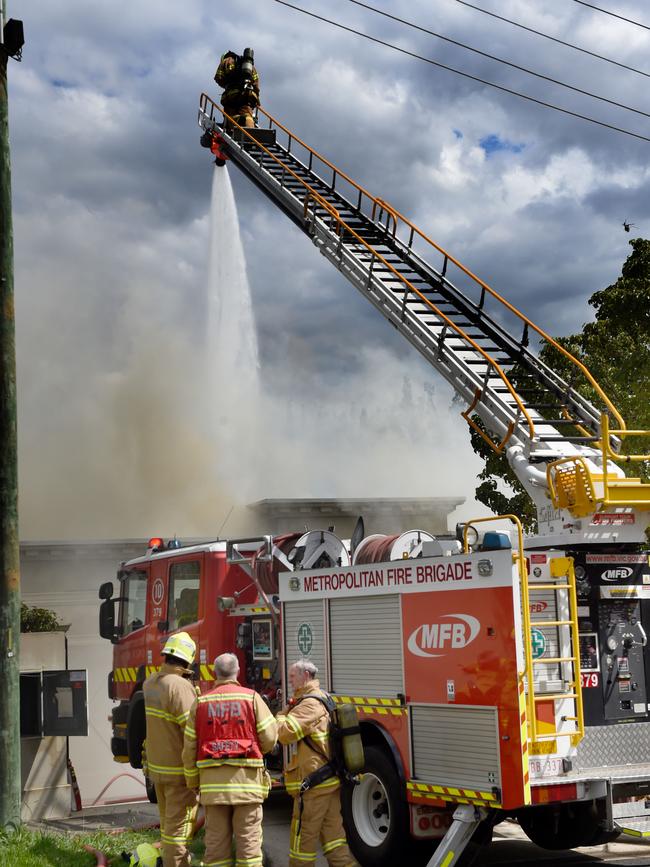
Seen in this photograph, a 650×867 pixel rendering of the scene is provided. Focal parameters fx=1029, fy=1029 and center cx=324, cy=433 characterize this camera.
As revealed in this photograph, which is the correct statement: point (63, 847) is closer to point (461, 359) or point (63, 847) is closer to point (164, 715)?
point (164, 715)

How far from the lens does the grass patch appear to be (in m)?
8.06

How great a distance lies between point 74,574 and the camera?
30344 millimetres

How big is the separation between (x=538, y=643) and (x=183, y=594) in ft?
16.0

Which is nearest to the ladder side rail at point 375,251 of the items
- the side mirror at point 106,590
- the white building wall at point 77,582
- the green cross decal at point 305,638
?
the green cross decal at point 305,638

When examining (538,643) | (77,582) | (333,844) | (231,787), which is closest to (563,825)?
(538,643)

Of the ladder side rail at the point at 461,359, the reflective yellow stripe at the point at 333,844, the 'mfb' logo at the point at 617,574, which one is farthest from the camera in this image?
the ladder side rail at the point at 461,359

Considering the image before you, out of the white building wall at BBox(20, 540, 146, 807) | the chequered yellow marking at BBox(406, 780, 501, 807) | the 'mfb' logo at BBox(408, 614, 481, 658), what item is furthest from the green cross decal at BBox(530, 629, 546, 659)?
the white building wall at BBox(20, 540, 146, 807)

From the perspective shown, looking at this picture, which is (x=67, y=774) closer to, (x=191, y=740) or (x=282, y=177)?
(x=191, y=740)

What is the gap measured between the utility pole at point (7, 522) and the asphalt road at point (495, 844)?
72.2 inches

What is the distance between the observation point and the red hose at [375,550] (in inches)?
373

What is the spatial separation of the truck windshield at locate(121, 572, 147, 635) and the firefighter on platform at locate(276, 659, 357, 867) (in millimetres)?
5128

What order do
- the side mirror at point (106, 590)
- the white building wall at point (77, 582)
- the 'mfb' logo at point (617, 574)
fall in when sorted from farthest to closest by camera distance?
the white building wall at point (77, 582)
the side mirror at point (106, 590)
the 'mfb' logo at point (617, 574)

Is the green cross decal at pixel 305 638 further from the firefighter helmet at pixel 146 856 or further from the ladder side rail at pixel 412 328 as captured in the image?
the ladder side rail at pixel 412 328

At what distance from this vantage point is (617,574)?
8.24m
